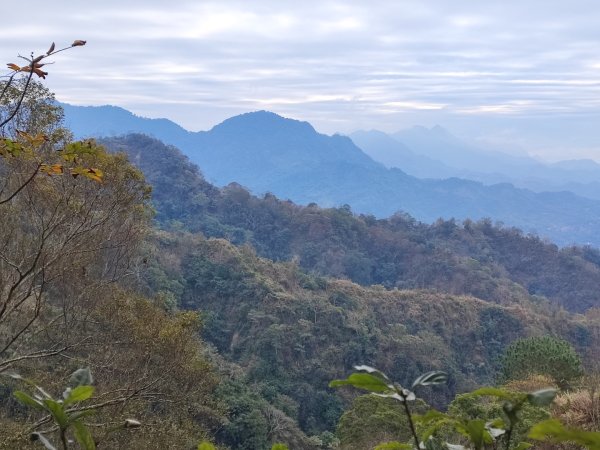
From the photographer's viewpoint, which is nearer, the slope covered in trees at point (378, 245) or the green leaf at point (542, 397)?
the green leaf at point (542, 397)

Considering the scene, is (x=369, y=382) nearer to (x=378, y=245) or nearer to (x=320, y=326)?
(x=320, y=326)

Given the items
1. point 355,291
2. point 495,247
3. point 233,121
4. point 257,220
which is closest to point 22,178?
point 355,291

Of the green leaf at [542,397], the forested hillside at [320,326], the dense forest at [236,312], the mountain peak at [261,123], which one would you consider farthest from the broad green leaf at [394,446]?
the mountain peak at [261,123]

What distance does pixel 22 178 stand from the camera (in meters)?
5.03

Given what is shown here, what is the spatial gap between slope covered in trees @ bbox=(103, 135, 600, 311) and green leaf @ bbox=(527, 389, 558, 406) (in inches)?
1364

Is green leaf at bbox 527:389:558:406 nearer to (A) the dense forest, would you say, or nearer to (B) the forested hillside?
(A) the dense forest

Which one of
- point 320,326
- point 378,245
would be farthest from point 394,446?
point 378,245

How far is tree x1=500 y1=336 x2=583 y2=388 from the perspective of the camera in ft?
35.7

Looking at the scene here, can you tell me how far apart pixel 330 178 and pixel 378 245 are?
115 m

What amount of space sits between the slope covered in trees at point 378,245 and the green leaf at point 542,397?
34637 mm

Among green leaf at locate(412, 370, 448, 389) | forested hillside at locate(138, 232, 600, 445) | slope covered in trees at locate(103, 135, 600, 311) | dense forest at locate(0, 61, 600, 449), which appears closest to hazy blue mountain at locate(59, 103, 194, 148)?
dense forest at locate(0, 61, 600, 449)

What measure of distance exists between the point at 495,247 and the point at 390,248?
10276mm

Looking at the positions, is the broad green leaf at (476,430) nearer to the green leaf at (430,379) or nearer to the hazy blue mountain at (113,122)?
the green leaf at (430,379)

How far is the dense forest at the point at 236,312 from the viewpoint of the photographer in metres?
5.18
